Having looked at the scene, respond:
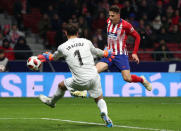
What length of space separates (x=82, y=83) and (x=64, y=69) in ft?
29.4

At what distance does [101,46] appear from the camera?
688 inches

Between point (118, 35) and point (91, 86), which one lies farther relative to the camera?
point (118, 35)

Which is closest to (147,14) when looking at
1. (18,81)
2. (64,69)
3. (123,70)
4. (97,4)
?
(97,4)

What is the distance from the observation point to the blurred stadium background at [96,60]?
31.2 feet

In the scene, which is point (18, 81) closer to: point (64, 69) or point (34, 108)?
point (64, 69)

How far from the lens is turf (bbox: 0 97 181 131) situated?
8242 millimetres

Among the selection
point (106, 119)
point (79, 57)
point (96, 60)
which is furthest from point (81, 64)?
point (96, 60)

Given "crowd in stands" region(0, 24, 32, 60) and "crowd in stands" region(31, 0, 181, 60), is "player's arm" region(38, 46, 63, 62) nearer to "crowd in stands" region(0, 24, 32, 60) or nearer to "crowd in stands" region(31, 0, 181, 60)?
"crowd in stands" region(0, 24, 32, 60)

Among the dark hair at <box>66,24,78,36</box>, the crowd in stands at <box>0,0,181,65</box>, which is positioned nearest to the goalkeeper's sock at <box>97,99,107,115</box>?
the dark hair at <box>66,24,78,36</box>

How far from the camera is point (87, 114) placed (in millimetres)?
10289

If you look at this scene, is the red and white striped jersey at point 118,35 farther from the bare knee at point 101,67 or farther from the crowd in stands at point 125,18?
the crowd in stands at point 125,18

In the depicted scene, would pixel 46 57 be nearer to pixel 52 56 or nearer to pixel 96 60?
pixel 52 56

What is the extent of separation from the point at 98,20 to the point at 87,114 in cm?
1030

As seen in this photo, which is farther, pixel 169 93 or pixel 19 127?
pixel 169 93
